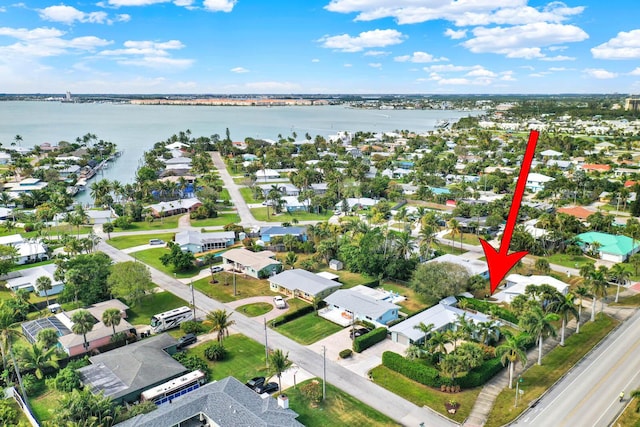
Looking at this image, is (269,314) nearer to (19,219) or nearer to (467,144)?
(19,219)

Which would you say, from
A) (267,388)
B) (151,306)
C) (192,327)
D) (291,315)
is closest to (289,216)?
(151,306)

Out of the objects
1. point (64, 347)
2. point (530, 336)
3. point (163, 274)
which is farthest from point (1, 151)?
point (530, 336)

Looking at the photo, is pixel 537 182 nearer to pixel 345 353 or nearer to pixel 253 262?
pixel 253 262

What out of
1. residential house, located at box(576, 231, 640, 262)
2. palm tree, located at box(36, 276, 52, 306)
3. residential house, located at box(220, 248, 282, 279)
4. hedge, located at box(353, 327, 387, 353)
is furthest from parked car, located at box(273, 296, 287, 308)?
residential house, located at box(576, 231, 640, 262)

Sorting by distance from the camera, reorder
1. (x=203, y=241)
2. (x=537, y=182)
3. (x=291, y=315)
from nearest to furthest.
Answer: (x=291, y=315) → (x=203, y=241) → (x=537, y=182)

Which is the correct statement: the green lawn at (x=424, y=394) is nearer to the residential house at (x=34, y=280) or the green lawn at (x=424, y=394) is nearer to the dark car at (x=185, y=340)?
the dark car at (x=185, y=340)
